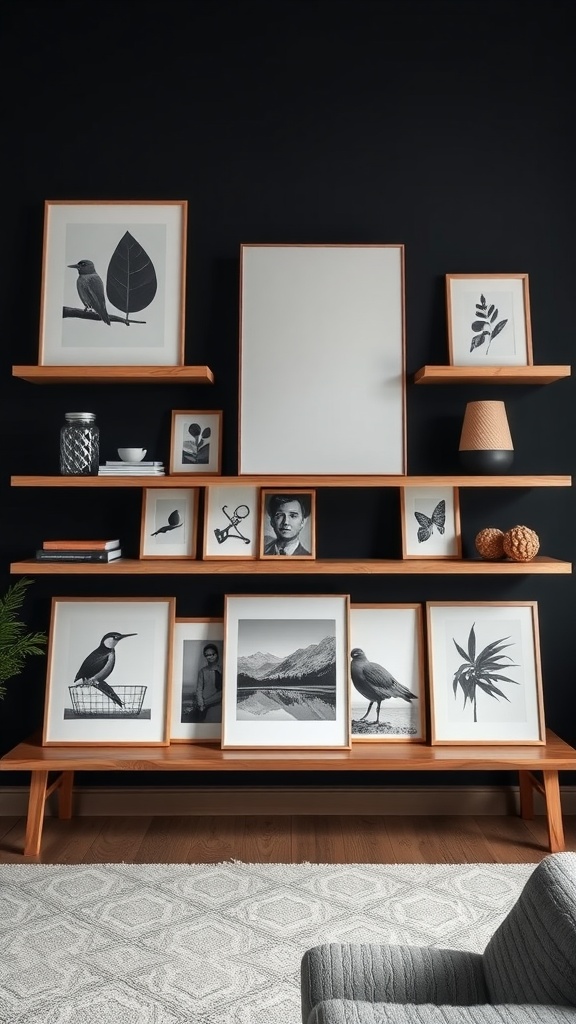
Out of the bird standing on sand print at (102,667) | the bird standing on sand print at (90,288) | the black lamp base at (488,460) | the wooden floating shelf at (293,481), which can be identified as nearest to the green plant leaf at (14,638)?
the bird standing on sand print at (102,667)

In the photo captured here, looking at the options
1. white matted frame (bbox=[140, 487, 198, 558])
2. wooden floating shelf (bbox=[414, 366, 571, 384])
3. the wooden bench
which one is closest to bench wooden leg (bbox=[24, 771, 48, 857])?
the wooden bench

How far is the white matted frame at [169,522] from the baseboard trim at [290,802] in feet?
2.99

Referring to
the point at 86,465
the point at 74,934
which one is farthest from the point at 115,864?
the point at 86,465

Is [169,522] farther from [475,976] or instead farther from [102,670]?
[475,976]

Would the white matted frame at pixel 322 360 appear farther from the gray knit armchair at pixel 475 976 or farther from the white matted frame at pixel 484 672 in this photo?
the gray knit armchair at pixel 475 976

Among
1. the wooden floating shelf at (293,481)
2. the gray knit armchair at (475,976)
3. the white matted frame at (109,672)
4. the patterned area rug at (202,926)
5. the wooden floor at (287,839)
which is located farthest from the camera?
the white matted frame at (109,672)

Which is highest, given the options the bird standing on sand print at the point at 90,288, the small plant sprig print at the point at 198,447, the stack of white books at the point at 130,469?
the bird standing on sand print at the point at 90,288

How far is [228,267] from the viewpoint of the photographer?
3.12 meters

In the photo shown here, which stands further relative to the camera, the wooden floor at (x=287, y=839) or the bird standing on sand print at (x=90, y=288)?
the bird standing on sand print at (x=90, y=288)

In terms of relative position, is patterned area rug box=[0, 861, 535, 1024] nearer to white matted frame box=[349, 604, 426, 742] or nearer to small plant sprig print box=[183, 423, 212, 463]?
white matted frame box=[349, 604, 426, 742]

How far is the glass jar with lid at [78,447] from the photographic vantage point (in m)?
2.92

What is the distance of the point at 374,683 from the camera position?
9.98 ft

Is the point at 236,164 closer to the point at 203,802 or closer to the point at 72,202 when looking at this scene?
the point at 72,202

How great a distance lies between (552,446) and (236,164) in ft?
5.30
